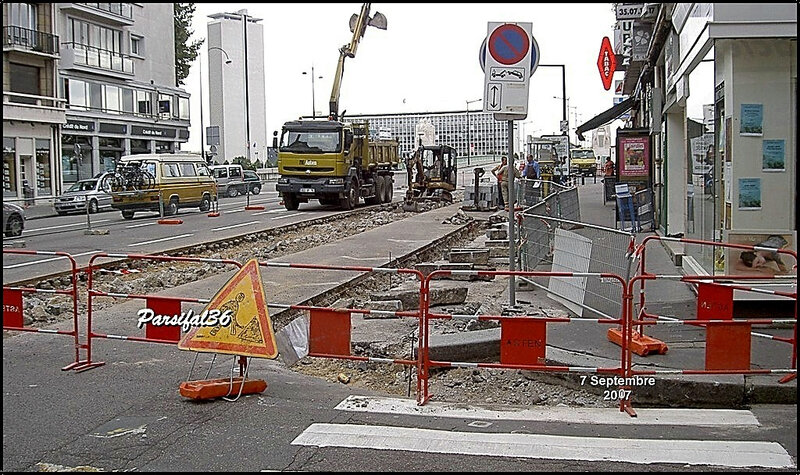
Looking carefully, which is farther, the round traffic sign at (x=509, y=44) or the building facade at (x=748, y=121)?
the building facade at (x=748, y=121)

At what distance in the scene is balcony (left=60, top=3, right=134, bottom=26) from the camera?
50719 millimetres

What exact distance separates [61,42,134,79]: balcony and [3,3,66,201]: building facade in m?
1.18

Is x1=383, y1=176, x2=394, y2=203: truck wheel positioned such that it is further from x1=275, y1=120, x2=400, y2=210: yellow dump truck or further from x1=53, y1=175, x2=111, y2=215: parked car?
x1=53, y1=175, x2=111, y2=215: parked car

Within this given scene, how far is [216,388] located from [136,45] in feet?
183

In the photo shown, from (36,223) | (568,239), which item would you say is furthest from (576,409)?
(36,223)

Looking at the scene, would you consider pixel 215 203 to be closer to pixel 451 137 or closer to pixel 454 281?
pixel 454 281

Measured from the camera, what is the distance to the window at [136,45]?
58047mm

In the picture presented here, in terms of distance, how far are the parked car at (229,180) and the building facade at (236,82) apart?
5438 mm

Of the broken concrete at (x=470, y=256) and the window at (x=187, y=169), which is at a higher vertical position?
the window at (x=187, y=169)

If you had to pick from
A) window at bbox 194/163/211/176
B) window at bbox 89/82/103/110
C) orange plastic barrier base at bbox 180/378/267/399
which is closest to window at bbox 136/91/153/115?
window at bbox 89/82/103/110

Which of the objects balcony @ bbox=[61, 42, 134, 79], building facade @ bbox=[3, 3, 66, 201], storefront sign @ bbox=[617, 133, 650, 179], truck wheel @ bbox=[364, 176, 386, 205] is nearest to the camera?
storefront sign @ bbox=[617, 133, 650, 179]

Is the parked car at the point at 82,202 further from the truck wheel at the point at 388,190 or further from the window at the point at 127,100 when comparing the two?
the window at the point at 127,100

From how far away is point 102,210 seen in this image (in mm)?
32375

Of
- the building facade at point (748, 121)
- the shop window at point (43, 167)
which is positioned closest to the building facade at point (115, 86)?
the shop window at point (43, 167)
